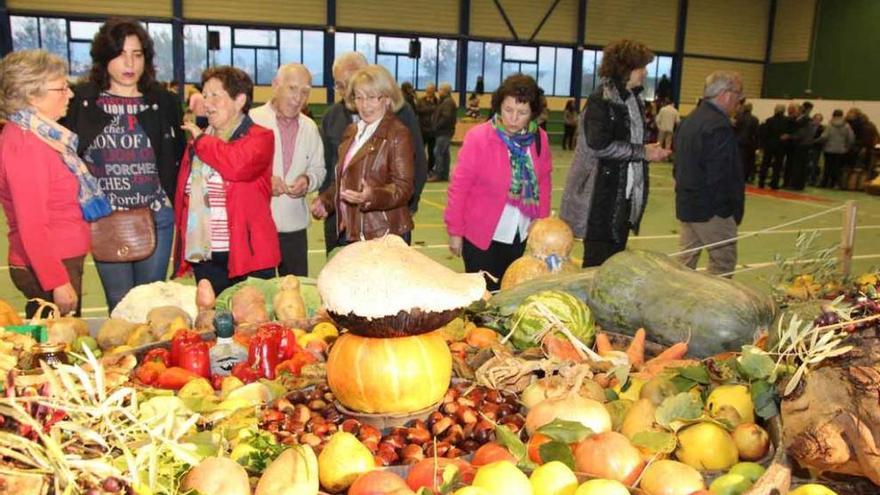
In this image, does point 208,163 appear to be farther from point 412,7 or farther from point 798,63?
point 798,63

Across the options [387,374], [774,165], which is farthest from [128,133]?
[774,165]

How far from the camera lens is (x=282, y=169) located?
458 cm

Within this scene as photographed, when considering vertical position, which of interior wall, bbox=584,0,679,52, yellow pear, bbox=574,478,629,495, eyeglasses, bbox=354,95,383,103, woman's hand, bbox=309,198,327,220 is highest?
A: interior wall, bbox=584,0,679,52

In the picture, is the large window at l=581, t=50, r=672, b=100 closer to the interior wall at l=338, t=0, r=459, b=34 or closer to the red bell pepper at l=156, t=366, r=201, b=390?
the interior wall at l=338, t=0, r=459, b=34

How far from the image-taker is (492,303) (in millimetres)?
3498

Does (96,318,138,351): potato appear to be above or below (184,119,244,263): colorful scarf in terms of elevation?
below

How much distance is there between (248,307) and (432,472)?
6.28 ft

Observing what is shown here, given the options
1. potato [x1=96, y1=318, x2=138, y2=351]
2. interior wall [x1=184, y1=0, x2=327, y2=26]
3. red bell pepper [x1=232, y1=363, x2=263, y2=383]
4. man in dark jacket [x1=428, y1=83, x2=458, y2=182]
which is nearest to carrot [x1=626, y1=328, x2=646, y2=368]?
red bell pepper [x1=232, y1=363, x2=263, y2=383]

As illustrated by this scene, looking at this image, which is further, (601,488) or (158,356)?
(158,356)

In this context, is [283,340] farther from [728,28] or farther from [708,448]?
[728,28]

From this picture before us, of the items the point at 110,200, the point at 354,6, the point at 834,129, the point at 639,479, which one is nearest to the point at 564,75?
the point at 354,6

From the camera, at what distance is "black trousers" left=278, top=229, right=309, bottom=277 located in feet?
15.1

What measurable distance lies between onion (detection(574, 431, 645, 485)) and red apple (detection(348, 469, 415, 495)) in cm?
43

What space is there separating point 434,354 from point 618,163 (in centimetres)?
307
